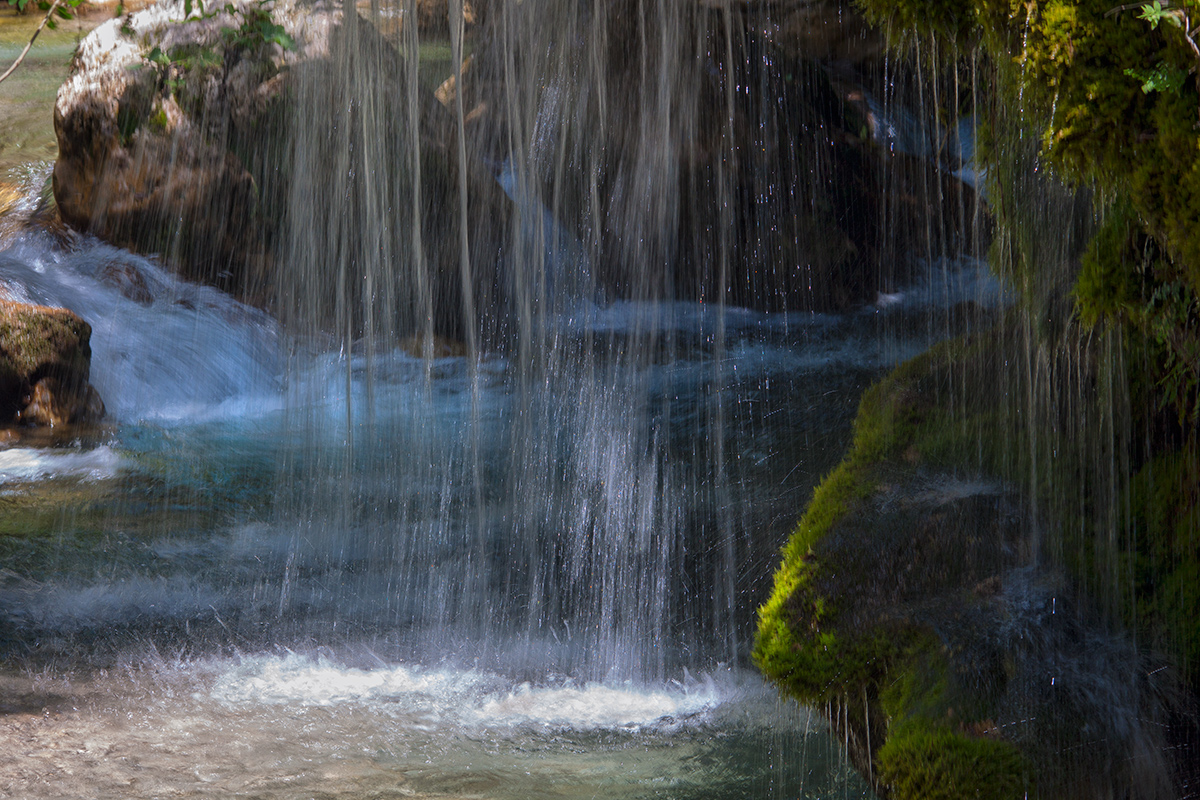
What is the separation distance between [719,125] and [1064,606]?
7056 millimetres

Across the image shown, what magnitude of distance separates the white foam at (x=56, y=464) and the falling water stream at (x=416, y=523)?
3cm

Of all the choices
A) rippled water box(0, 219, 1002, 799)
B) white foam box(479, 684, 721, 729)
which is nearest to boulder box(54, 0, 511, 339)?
rippled water box(0, 219, 1002, 799)

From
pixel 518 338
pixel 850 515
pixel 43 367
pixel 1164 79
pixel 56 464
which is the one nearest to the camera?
pixel 1164 79

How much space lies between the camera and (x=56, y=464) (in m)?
7.61

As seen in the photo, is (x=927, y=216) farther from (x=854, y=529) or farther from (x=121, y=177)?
(x=121, y=177)

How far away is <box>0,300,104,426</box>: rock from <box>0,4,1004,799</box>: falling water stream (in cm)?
43

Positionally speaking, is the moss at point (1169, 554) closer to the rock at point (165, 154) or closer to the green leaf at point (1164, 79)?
the green leaf at point (1164, 79)

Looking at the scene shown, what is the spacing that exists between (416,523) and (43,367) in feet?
13.2

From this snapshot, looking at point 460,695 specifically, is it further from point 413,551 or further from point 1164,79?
point 1164,79

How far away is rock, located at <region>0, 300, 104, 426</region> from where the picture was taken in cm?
829

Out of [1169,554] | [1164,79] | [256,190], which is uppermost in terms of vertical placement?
[256,190]

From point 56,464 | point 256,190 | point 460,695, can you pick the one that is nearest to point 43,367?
point 56,464

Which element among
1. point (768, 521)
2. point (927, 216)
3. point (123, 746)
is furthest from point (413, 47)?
point (927, 216)

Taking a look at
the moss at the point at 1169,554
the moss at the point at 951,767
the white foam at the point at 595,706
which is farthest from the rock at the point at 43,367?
the moss at the point at 1169,554
